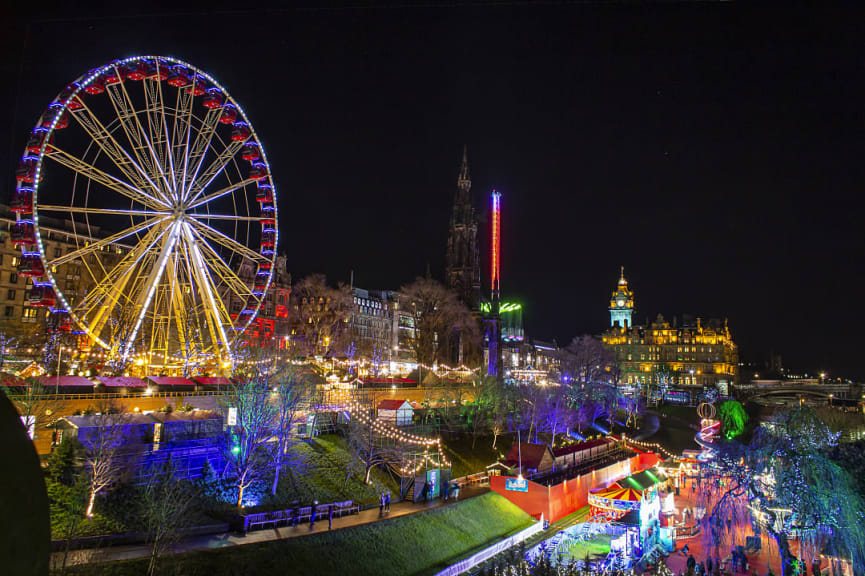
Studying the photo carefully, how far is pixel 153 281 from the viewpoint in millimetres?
32125

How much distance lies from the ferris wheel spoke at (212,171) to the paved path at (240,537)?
20.3 meters

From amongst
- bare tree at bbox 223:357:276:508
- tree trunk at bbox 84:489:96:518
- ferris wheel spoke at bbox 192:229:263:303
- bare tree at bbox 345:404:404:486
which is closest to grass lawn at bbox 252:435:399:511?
bare tree at bbox 345:404:404:486

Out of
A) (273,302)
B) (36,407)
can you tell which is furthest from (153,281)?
(273,302)

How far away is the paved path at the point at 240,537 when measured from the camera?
18266 millimetres

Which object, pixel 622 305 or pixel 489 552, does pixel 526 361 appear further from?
pixel 489 552

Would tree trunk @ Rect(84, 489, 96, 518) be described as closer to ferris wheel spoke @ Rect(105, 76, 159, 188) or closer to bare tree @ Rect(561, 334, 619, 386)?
ferris wheel spoke @ Rect(105, 76, 159, 188)

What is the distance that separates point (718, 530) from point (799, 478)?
4.71 metres

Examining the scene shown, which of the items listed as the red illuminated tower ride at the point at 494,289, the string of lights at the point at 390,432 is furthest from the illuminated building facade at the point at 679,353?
the string of lights at the point at 390,432

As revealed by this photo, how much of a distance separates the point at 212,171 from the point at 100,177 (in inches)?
264

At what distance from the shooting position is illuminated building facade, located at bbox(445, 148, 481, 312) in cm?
9794

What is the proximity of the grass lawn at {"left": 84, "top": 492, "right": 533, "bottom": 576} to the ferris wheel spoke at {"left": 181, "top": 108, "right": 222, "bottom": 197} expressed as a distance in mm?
22130

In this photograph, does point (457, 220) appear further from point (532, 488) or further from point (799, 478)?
point (799, 478)

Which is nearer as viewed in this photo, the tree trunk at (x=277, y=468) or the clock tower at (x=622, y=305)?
the tree trunk at (x=277, y=468)

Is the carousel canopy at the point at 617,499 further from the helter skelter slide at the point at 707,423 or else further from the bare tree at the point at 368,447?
the helter skelter slide at the point at 707,423
